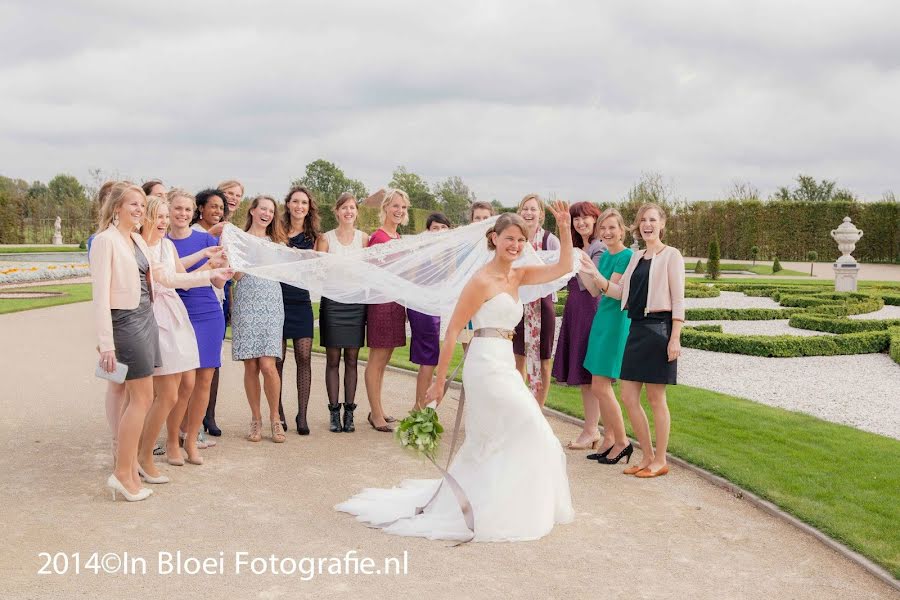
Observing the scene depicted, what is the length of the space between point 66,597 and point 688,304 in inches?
641

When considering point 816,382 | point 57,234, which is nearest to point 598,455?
point 816,382

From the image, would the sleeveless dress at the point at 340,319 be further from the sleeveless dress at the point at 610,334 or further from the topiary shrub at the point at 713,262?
the topiary shrub at the point at 713,262

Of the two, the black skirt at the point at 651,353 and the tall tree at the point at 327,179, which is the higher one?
the tall tree at the point at 327,179

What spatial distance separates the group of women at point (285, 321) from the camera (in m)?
5.49

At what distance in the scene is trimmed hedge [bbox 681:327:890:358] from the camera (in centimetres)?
1233

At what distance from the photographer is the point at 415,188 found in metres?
64.7

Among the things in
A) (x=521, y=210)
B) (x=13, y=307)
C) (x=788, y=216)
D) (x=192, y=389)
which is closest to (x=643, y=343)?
(x=521, y=210)

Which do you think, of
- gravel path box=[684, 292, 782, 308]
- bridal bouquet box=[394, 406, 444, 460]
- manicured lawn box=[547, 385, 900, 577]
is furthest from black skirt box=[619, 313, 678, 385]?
gravel path box=[684, 292, 782, 308]

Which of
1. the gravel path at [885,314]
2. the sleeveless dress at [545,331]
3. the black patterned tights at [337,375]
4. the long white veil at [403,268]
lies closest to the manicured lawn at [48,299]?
the black patterned tights at [337,375]

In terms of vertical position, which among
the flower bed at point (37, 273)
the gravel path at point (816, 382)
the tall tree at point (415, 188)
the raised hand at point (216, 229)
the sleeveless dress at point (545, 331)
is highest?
the tall tree at point (415, 188)

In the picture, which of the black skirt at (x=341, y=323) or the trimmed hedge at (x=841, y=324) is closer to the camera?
the black skirt at (x=341, y=323)

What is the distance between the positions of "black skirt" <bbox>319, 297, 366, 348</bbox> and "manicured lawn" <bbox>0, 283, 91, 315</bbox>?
12.4 metres

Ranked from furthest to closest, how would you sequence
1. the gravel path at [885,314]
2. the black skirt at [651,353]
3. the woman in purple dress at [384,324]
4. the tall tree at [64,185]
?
the tall tree at [64,185]
the gravel path at [885,314]
the woman in purple dress at [384,324]
the black skirt at [651,353]

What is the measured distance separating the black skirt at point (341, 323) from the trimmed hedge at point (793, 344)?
289 inches
